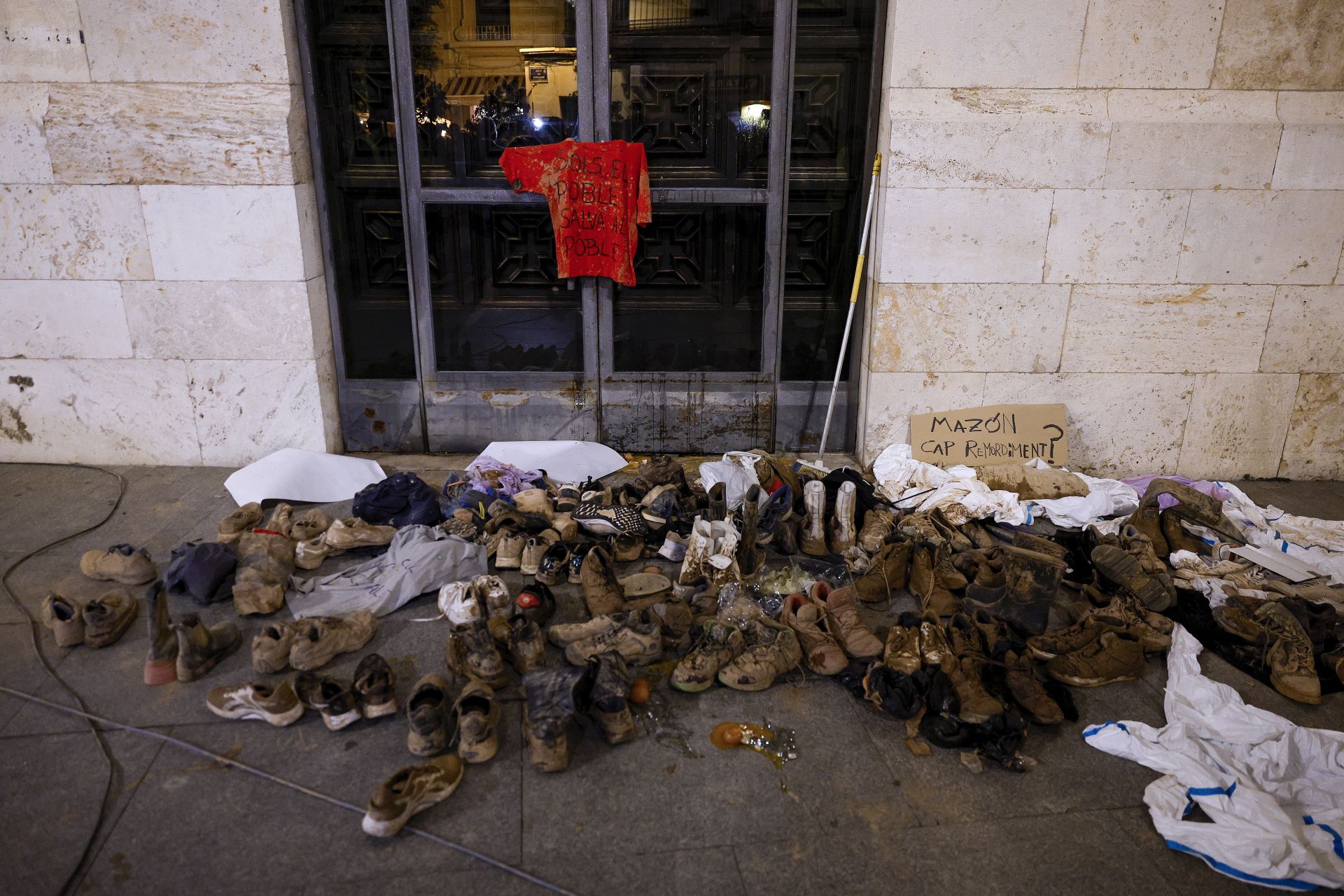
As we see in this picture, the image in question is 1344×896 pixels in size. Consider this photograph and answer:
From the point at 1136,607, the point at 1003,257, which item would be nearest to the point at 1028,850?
the point at 1136,607

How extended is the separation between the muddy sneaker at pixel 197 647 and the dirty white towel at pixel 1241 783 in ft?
10.2

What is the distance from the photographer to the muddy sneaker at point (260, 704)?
2891 mm

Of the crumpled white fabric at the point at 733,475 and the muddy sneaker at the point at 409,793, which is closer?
the muddy sneaker at the point at 409,793

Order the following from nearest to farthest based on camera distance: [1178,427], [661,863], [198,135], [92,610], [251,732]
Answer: [661,863], [251,732], [92,610], [198,135], [1178,427]

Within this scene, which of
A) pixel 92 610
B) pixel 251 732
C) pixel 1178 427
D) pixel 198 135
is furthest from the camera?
pixel 1178 427

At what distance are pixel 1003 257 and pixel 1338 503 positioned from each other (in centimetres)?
229

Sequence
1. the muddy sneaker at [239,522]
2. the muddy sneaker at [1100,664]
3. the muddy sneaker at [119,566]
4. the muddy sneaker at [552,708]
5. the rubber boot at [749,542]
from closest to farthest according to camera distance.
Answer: the muddy sneaker at [552,708], the muddy sneaker at [1100,664], the muddy sneaker at [119,566], the rubber boot at [749,542], the muddy sneaker at [239,522]

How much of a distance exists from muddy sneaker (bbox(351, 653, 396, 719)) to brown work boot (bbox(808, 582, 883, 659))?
162 cm

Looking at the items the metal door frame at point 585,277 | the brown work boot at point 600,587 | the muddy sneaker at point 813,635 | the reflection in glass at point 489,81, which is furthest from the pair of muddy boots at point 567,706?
the reflection in glass at point 489,81

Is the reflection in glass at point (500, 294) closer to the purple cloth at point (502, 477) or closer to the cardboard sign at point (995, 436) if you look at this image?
the purple cloth at point (502, 477)

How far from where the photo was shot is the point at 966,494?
4.60 meters

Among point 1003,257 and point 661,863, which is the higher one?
point 1003,257

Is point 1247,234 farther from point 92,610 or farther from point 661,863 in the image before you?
point 92,610

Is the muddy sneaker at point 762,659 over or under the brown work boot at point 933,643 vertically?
under
